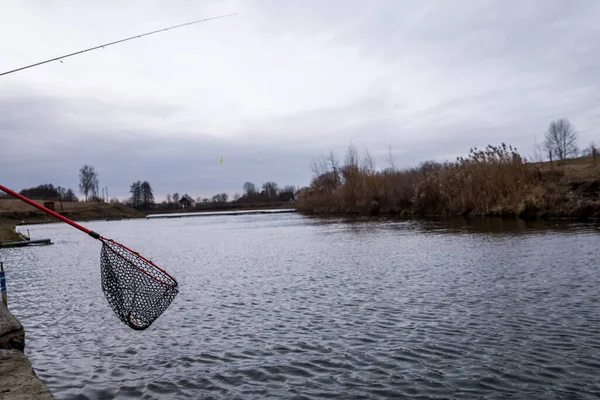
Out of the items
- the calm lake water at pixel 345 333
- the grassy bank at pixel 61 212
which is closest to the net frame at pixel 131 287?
the calm lake water at pixel 345 333

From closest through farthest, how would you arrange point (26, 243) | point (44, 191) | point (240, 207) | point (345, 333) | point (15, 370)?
1. point (15, 370)
2. point (345, 333)
3. point (26, 243)
4. point (240, 207)
5. point (44, 191)

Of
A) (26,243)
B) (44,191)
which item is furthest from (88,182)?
(26,243)

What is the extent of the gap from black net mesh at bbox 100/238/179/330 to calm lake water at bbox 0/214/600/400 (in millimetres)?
1077

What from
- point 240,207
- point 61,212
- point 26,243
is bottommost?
point 26,243

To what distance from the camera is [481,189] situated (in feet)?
148

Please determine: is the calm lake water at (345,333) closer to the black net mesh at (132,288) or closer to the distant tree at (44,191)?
the black net mesh at (132,288)

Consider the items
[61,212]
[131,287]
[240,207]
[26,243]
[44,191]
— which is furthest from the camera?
[44,191]

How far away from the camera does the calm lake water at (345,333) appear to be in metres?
7.41

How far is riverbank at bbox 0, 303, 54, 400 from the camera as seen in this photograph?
19.1ft

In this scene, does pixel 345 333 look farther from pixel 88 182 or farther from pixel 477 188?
pixel 88 182

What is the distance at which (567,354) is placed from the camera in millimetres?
7973

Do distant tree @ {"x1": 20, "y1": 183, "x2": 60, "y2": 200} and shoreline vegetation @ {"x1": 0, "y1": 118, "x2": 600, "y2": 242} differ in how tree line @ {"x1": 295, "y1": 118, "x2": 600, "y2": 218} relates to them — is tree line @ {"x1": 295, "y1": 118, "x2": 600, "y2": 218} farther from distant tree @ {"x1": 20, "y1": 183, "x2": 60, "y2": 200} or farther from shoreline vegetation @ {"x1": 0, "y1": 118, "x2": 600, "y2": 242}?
distant tree @ {"x1": 20, "y1": 183, "x2": 60, "y2": 200}

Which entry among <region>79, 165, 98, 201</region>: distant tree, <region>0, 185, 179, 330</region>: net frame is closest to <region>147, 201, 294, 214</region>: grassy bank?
<region>79, 165, 98, 201</region>: distant tree

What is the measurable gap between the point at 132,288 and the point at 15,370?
1961 millimetres
